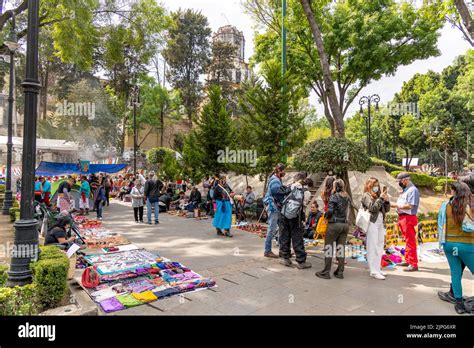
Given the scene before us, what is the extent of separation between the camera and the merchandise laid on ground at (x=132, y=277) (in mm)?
4801

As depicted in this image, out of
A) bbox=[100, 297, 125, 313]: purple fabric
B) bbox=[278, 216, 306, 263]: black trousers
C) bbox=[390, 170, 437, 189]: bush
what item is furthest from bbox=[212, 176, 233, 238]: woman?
bbox=[390, 170, 437, 189]: bush

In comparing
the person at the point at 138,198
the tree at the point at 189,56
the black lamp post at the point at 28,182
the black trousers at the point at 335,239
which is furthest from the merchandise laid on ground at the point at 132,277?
the tree at the point at 189,56

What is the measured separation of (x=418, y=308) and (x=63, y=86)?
3944 cm

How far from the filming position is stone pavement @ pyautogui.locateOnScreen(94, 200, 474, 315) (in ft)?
14.7

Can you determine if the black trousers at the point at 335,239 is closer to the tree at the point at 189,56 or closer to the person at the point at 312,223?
the person at the point at 312,223

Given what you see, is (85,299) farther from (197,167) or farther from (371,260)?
(197,167)

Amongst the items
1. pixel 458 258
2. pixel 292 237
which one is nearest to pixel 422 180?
pixel 292 237

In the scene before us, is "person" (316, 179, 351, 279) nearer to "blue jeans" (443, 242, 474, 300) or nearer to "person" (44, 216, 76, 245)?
"blue jeans" (443, 242, 474, 300)

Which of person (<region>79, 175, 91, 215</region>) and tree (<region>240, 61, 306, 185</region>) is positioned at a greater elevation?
tree (<region>240, 61, 306, 185</region>)

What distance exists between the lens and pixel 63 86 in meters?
35.0

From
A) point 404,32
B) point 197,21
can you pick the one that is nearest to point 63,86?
point 197,21

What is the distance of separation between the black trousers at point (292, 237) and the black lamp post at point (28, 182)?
14.9ft

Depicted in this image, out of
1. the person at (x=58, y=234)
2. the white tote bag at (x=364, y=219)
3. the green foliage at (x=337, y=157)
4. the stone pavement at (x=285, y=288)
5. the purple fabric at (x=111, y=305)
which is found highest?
the green foliage at (x=337, y=157)

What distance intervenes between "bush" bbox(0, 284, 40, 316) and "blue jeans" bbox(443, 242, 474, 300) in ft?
18.7
